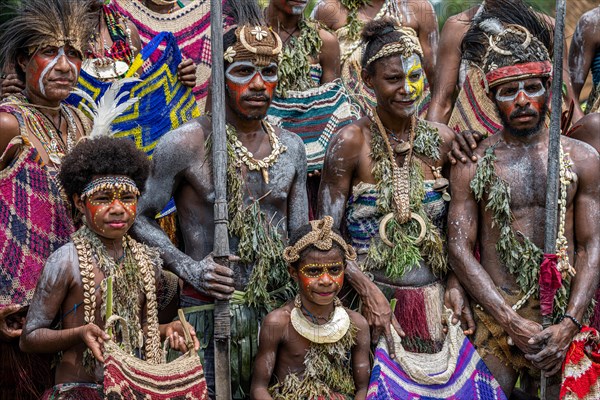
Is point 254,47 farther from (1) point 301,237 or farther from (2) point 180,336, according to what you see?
(2) point 180,336

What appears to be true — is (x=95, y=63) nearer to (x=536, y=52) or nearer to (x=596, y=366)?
(x=536, y=52)

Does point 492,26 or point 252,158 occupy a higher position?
point 492,26

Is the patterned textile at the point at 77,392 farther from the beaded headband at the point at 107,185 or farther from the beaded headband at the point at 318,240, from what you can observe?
the beaded headband at the point at 318,240

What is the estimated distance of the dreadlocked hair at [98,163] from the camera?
18.7 ft

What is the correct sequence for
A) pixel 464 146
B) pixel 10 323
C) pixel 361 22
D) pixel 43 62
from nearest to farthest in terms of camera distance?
pixel 10 323 → pixel 43 62 → pixel 464 146 → pixel 361 22

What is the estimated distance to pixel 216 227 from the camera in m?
5.96

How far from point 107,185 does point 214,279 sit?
0.71m

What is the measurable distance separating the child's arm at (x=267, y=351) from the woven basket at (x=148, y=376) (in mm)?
376

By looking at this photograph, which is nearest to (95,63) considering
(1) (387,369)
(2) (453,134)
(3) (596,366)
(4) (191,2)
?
(4) (191,2)

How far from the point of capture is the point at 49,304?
5566 millimetres

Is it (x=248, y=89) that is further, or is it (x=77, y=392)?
(x=248, y=89)

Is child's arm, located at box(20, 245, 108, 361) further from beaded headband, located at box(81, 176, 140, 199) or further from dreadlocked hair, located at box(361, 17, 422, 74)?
dreadlocked hair, located at box(361, 17, 422, 74)

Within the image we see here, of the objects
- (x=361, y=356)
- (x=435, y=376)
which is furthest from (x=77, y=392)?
(x=435, y=376)

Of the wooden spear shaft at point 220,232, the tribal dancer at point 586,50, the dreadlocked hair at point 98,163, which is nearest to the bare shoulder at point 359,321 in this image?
the wooden spear shaft at point 220,232
